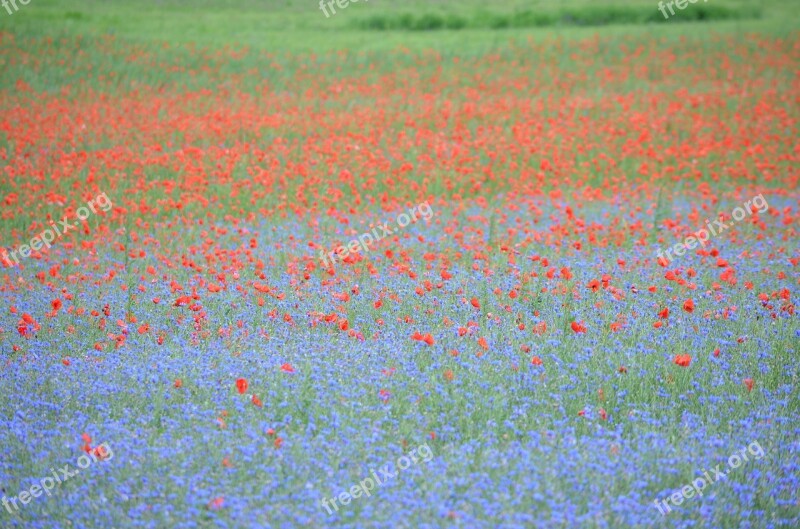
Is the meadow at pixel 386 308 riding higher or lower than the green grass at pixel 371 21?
lower

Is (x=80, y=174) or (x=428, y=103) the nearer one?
(x=80, y=174)

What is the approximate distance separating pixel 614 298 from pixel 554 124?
1038cm

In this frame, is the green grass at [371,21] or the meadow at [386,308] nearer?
the meadow at [386,308]

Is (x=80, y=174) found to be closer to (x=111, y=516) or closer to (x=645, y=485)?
(x=111, y=516)

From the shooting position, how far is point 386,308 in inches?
296

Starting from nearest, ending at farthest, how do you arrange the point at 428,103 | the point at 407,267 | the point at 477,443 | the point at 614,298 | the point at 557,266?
the point at 477,443
the point at 614,298
the point at 407,267
the point at 557,266
the point at 428,103

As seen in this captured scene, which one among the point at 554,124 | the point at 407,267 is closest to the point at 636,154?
the point at 554,124

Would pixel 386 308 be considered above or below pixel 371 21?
below

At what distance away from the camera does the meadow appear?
182 inches

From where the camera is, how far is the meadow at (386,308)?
15.1 feet

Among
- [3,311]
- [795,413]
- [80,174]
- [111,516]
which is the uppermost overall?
[80,174]

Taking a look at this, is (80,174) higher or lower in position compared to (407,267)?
higher

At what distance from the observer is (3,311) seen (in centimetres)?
746

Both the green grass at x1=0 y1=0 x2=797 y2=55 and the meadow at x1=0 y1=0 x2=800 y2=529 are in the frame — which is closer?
the meadow at x1=0 y1=0 x2=800 y2=529
